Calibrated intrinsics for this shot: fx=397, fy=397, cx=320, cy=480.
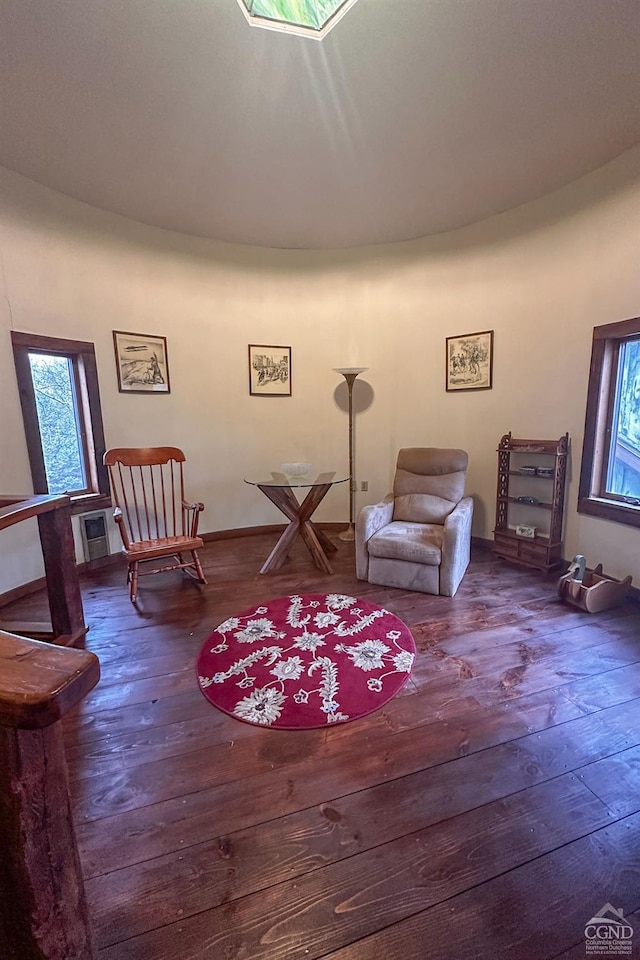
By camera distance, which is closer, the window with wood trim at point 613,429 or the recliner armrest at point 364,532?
the window with wood trim at point 613,429

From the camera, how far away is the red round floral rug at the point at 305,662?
1.74 metres

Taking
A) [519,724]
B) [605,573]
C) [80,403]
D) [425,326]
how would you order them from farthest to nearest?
1. [425,326]
2. [80,403]
3. [605,573]
4. [519,724]

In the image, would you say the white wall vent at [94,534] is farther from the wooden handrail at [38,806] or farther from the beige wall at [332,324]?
the wooden handrail at [38,806]

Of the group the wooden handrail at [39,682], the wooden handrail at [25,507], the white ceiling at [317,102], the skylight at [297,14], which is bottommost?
the wooden handrail at [25,507]

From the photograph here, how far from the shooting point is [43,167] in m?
2.57

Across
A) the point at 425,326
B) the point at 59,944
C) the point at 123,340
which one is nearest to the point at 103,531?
the point at 123,340

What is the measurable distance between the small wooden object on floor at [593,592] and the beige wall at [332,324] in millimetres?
214

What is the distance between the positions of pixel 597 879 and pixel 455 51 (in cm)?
309

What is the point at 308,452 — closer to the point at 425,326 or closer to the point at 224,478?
the point at 224,478

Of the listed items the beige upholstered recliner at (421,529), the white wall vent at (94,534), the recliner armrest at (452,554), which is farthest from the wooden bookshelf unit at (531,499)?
the white wall vent at (94,534)

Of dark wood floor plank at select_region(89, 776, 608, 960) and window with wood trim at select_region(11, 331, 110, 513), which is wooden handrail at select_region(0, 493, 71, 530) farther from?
dark wood floor plank at select_region(89, 776, 608, 960)

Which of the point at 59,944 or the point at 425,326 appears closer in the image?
the point at 59,944

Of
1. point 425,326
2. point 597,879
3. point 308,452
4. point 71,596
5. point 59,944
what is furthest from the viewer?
point 308,452

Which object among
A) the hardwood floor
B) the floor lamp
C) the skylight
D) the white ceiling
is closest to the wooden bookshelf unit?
the hardwood floor
